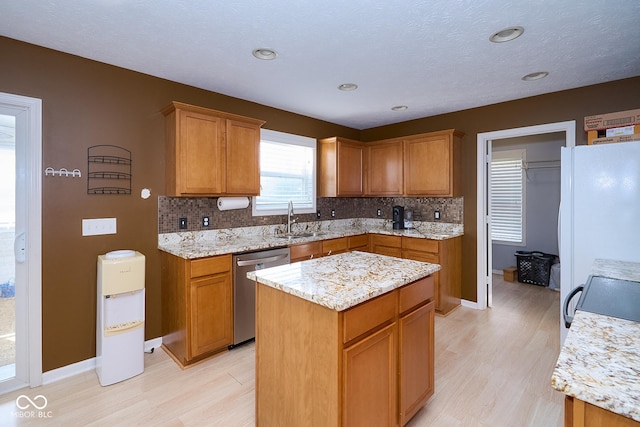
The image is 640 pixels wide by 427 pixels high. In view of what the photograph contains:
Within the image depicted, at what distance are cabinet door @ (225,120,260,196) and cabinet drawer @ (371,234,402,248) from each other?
185cm

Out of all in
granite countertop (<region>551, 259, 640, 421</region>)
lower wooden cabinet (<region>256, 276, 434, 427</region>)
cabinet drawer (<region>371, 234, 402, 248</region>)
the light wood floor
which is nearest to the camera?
granite countertop (<region>551, 259, 640, 421</region>)

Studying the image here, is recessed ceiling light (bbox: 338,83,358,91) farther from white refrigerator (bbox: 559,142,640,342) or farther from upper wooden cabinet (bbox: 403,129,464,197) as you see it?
white refrigerator (bbox: 559,142,640,342)

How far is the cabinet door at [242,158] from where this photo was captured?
10.0 feet

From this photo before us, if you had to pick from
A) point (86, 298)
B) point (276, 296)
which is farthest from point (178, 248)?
point (276, 296)

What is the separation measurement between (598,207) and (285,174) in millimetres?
3187

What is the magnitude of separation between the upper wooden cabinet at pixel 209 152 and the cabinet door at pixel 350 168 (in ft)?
4.89

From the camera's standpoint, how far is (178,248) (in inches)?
109

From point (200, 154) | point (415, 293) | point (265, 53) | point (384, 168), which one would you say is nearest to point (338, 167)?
point (384, 168)

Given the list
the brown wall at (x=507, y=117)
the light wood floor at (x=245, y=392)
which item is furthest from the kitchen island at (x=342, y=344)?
the brown wall at (x=507, y=117)

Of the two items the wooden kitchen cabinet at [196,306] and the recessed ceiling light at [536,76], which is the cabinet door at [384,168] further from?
the wooden kitchen cabinet at [196,306]

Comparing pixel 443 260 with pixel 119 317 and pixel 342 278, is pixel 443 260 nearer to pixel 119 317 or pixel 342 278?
pixel 342 278

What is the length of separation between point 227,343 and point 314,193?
238cm

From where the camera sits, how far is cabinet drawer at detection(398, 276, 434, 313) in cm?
174

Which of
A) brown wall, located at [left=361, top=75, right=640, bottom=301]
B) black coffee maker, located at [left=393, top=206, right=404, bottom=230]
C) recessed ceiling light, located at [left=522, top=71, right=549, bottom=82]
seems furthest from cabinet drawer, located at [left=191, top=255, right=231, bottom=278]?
recessed ceiling light, located at [left=522, top=71, right=549, bottom=82]
